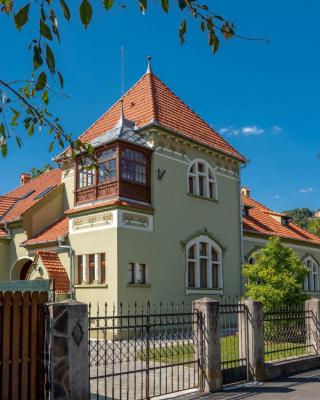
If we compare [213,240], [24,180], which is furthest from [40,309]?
[24,180]

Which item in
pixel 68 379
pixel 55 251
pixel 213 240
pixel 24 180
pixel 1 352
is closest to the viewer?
pixel 1 352

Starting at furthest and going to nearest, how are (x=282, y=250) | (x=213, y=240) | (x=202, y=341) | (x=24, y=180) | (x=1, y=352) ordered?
(x=24, y=180) → (x=213, y=240) → (x=282, y=250) → (x=202, y=341) → (x=1, y=352)

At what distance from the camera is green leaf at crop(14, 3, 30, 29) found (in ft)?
10.6

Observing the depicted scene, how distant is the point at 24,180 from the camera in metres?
33.6

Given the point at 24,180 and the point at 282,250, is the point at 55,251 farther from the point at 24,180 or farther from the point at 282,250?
the point at 24,180

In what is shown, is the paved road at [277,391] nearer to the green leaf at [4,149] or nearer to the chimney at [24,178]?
the green leaf at [4,149]

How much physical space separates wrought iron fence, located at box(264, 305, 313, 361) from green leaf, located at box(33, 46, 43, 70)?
9145 millimetres

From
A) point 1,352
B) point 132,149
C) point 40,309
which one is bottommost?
point 1,352

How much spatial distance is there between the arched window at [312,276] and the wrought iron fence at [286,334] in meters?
17.6

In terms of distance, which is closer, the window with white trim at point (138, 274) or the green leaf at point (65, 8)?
the green leaf at point (65, 8)

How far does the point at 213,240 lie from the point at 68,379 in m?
15.4

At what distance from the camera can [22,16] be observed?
10.6 feet

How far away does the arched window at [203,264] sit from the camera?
834 inches

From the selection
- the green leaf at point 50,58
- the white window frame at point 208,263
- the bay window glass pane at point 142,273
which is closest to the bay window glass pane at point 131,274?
the bay window glass pane at point 142,273
